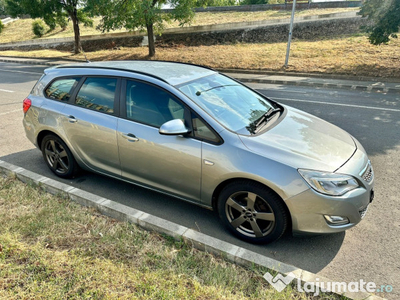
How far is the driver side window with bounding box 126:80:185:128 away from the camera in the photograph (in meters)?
3.38

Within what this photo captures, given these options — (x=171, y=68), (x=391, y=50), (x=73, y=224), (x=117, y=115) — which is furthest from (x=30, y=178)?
(x=391, y=50)

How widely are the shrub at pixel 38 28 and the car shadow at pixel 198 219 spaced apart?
4168cm

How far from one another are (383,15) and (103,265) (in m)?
13.7

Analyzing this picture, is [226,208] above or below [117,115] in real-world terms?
below

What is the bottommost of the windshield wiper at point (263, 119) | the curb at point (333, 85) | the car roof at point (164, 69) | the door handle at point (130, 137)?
the curb at point (333, 85)

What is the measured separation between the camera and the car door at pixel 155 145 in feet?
10.6

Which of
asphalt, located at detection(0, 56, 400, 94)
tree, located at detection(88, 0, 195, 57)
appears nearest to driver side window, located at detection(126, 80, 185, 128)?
asphalt, located at detection(0, 56, 400, 94)

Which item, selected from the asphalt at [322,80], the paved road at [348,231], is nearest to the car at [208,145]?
the paved road at [348,231]

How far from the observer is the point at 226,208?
124 inches

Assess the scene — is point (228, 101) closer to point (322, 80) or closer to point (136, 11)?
point (322, 80)

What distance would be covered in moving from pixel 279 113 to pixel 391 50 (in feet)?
50.0

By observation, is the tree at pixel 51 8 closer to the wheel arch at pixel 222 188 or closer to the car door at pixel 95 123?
the car door at pixel 95 123

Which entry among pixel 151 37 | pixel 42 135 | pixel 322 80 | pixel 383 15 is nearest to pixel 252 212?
pixel 42 135

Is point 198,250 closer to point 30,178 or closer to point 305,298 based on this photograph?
point 305,298
